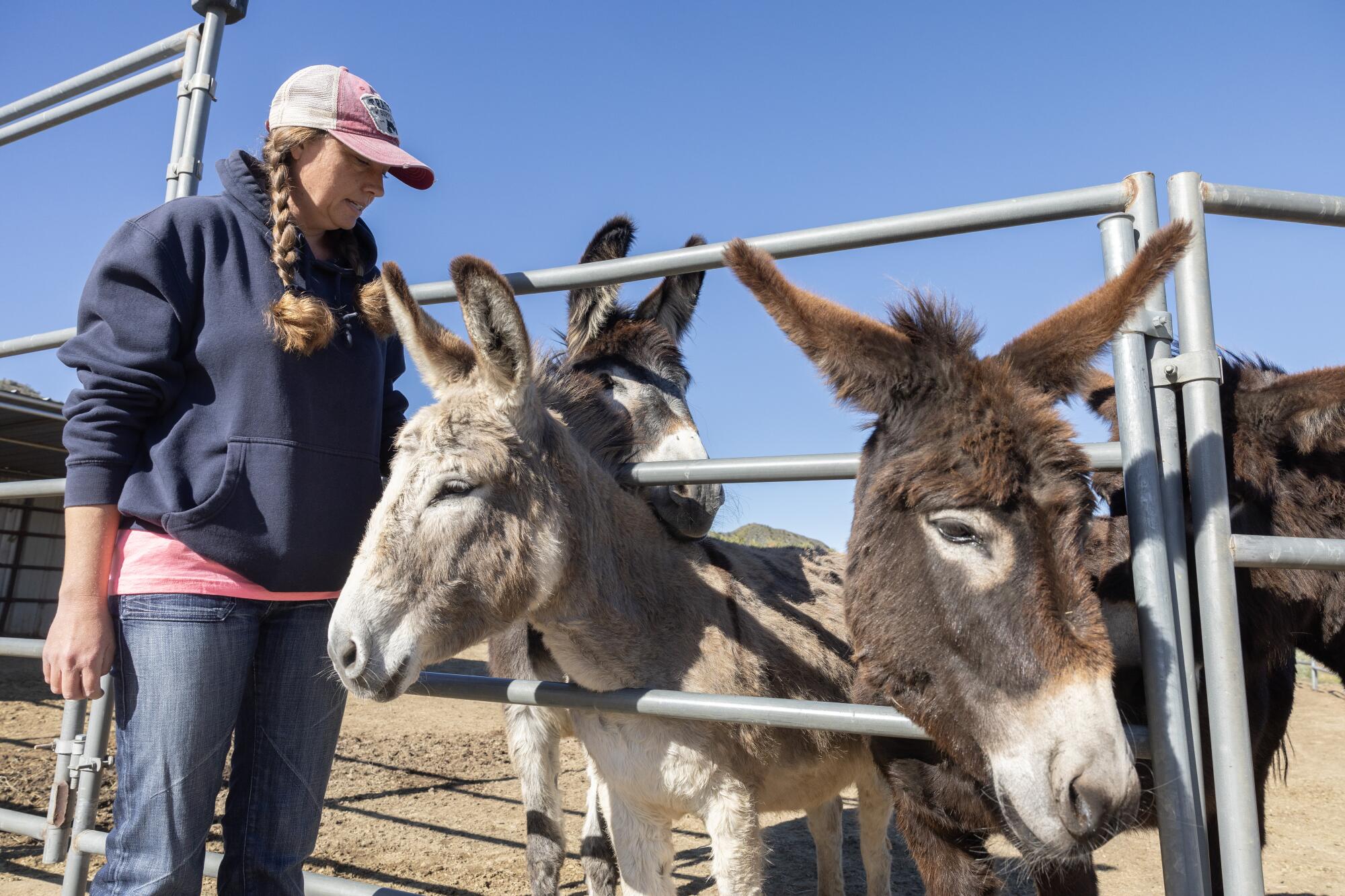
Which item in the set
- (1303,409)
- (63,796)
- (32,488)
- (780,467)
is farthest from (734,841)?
(32,488)

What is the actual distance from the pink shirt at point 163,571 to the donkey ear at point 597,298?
2.53 metres

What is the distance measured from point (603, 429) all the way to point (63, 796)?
2.30m

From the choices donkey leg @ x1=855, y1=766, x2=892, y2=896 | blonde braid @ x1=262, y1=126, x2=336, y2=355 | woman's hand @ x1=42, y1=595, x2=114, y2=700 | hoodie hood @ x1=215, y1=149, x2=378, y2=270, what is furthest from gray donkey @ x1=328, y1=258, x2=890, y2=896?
donkey leg @ x1=855, y1=766, x2=892, y2=896

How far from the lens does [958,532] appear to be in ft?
5.37

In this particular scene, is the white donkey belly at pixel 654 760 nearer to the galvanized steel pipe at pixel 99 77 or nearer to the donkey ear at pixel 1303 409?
the donkey ear at pixel 1303 409

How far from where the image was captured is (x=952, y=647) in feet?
5.30

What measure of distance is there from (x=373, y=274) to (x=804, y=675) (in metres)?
2.05

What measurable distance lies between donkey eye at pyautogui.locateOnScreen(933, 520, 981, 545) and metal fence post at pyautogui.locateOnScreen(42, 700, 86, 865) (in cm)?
291

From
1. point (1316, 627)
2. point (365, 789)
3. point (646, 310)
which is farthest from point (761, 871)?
point (365, 789)

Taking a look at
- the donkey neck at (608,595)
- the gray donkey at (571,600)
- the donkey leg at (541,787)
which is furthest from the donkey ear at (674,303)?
the donkey leg at (541,787)

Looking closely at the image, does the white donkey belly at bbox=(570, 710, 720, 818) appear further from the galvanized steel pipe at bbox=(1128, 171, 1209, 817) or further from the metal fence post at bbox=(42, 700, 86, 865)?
the metal fence post at bbox=(42, 700, 86, 865)

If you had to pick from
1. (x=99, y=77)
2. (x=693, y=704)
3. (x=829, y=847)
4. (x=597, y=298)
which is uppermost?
(x=99, y=77)

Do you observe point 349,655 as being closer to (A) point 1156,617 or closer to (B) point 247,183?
(B) point 247,183

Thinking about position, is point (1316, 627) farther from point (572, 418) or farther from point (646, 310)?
point (646, 310)
